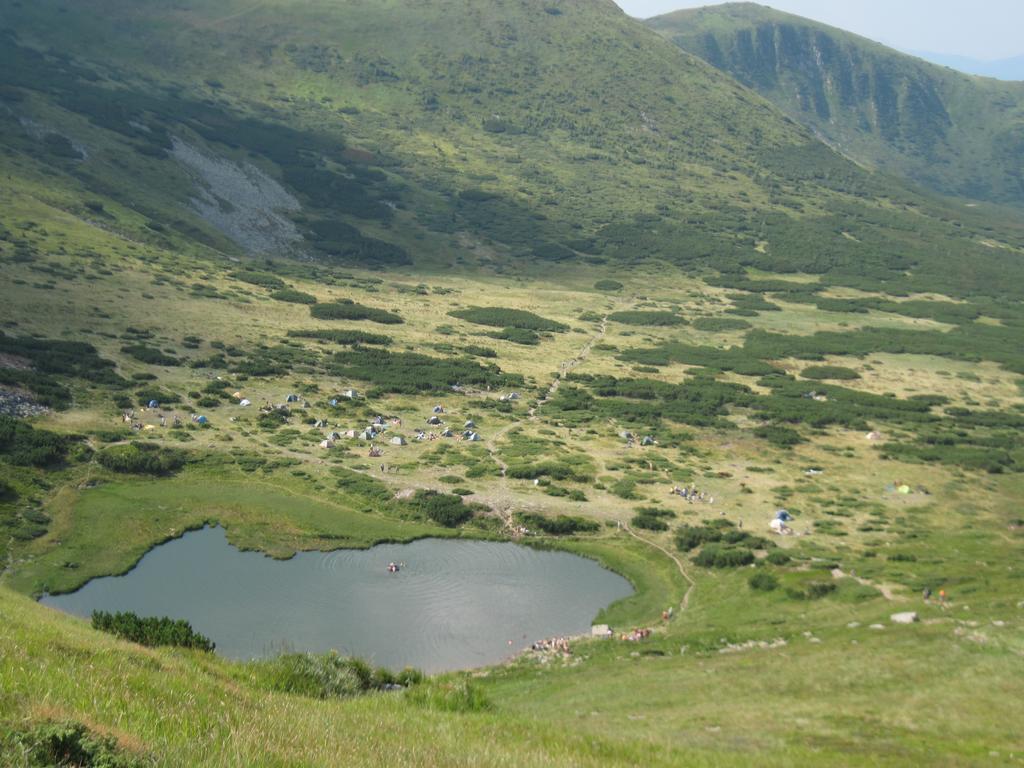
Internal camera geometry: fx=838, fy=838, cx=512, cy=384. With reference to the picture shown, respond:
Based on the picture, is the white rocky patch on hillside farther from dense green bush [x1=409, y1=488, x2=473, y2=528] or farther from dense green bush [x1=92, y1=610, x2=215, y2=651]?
dense green bush [x1=92, y1=610, x2=215, y2=651]

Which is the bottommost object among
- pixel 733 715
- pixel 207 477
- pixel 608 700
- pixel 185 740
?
pixel 207 477

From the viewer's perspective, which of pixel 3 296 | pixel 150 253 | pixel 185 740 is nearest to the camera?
pixel 185 740

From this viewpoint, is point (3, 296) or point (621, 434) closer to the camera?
point (621, 434)

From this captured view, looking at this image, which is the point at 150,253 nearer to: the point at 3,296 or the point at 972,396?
the point at 3,296

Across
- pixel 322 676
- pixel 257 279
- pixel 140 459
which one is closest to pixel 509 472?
pixel 140 459

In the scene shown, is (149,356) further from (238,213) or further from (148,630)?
(238,213)

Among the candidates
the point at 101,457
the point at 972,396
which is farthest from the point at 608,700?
the point at 972,396
